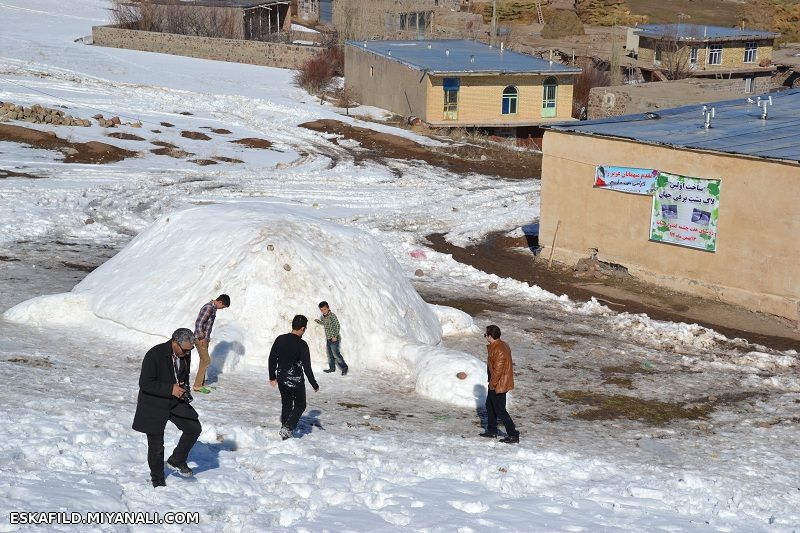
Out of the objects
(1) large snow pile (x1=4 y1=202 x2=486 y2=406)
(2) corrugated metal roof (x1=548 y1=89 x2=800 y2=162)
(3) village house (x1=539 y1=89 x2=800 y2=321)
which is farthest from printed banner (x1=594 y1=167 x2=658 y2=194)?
(1) large snow pile (x1=4 y1=202 x2=486 y2=406)

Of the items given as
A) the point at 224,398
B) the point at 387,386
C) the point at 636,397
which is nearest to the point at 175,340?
the point at 224,398

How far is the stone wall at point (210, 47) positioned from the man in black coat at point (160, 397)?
50263 mm

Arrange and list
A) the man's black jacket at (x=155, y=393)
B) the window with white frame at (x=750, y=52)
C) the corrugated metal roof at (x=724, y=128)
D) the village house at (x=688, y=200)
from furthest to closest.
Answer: the window with white frame at (x=750, y=52)
the corrugated metal roof at (x=724, y=128)
the village house at (x=688, y=200)
the man's black jacket at (x=155, y=393)

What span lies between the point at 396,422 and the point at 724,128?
578 inches

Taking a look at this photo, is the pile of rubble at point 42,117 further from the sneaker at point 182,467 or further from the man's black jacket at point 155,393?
the man's black jacket at point 155,393

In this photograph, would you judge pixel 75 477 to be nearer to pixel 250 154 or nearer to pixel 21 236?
pixel 21 236

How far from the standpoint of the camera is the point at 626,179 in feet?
79.8

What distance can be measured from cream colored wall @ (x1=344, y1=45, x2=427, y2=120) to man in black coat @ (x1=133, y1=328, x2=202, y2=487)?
39044 millimetres

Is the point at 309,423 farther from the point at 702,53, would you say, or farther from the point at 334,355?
the point at 702,53

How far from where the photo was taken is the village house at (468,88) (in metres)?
47.9

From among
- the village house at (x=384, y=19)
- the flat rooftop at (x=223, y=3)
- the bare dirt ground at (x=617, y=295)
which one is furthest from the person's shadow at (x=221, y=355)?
the flat rooftop at (x=223, y=3)

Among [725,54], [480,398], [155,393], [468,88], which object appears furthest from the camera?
[725,54]

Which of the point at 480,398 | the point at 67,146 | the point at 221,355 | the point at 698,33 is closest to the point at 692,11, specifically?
the point at 698,33

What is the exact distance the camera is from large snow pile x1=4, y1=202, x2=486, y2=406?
1556 cm
